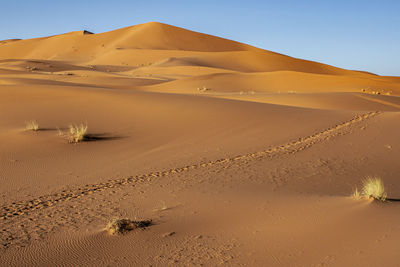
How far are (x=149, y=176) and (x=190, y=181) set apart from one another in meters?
0.79

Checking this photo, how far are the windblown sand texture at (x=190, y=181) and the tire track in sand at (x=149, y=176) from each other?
0.10 feet

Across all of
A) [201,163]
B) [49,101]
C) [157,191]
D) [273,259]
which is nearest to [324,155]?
[201,163]

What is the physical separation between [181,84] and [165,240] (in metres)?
28.2

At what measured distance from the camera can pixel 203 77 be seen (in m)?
35.5

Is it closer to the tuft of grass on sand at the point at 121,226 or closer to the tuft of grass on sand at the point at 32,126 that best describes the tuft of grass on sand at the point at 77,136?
the tuft of grass on sand at the point at 32,126

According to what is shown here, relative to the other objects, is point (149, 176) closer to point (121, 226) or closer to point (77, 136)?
point (121, 226)

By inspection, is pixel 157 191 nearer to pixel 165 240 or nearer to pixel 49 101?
pixel 165 240

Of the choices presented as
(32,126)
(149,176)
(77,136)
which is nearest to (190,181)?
(149,176)

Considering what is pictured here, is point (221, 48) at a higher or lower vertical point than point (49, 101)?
higher

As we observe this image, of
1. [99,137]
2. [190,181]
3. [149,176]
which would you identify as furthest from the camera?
[99,137]

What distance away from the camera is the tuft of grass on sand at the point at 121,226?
4805 millimetres

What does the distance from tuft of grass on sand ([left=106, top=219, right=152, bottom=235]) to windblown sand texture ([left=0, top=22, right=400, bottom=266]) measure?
77 millimetres

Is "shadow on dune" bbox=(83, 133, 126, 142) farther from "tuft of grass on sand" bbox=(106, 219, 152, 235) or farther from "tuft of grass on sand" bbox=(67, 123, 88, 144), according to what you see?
"tuft of grass on sand" bbox=(106, 219, 152, 235)

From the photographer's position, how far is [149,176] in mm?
7504
